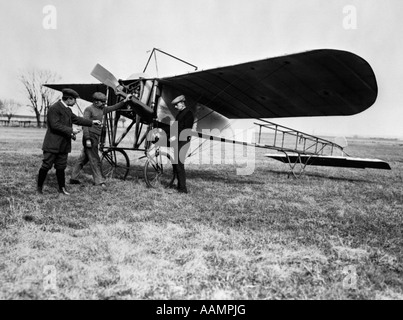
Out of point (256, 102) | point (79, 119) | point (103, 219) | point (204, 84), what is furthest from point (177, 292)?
point (256, 102)

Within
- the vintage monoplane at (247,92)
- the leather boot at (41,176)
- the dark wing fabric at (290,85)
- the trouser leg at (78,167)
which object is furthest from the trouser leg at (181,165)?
the leather boot at (41,176)

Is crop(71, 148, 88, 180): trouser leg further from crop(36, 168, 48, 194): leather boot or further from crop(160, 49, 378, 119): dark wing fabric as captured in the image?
crop(160, 49, 378, 119): dark wing fabric

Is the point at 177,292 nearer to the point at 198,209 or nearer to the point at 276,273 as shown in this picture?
the point at 276,273

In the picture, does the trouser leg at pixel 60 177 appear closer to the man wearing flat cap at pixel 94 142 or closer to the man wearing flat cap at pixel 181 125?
the man wearing flat cap at pixel 94 142

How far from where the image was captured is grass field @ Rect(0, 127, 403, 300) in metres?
2.58

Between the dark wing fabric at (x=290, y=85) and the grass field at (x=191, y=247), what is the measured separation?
2628mm

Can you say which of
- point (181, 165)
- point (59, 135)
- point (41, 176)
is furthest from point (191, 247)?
point (41, 176)

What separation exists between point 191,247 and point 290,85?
488cm

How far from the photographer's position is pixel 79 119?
609cm

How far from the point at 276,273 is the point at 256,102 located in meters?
6.30

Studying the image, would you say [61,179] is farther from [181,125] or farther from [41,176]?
[181,125]

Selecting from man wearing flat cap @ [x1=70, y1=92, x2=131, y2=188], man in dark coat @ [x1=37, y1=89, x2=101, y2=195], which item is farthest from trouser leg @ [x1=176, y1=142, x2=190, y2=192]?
man in dark coat @ [x1=37, y1=89, x2=101, y2=195]

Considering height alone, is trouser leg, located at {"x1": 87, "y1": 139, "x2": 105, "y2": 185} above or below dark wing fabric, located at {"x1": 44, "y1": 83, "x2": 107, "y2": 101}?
below
